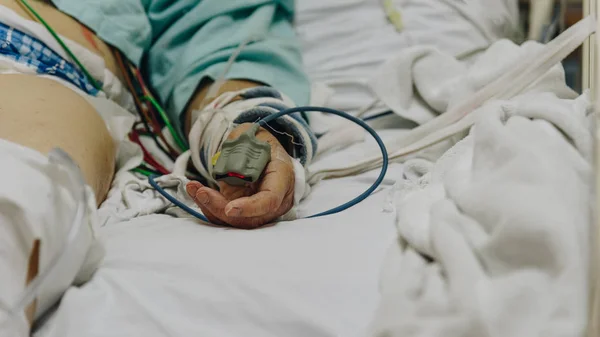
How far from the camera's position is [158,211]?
2.43ft

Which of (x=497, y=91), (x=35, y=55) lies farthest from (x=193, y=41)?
(x=497, y=91)

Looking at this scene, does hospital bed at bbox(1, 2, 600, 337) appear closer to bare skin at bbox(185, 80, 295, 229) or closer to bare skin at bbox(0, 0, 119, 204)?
bare skin at bbox(185, 80, 295, 229)

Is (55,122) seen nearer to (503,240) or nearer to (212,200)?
(212,200)

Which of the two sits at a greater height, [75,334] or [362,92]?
[75,334]

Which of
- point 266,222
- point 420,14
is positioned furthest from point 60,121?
point 420,14

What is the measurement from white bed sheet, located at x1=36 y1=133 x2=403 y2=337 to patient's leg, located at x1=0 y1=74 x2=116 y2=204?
12 centimetres

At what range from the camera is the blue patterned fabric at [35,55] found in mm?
Result: 795

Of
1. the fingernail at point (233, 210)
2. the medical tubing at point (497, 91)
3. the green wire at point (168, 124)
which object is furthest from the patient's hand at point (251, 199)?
the green wire at point (168, 124)

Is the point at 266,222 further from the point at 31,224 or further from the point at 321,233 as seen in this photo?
the point at 31,224

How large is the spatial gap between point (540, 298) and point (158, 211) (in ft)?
1.55

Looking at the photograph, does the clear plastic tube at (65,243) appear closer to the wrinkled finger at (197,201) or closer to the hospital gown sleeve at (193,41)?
the wrinkled finger at (197,201)

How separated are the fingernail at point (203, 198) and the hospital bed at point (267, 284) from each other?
3 centimetres

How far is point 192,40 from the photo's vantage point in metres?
1.02

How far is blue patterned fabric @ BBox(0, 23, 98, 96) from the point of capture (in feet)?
2.61
